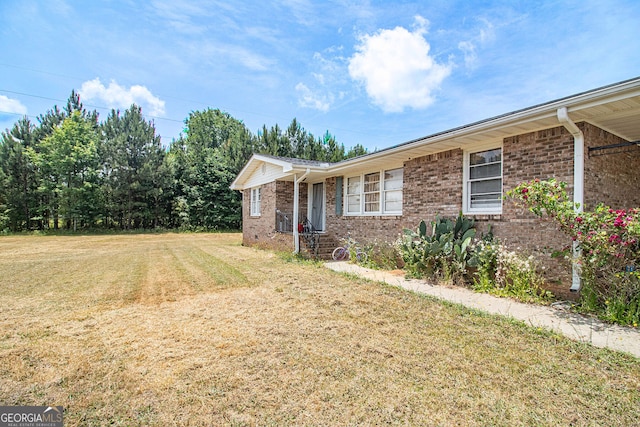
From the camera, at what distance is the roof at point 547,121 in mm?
4344

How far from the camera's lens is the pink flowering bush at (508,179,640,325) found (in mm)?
4105

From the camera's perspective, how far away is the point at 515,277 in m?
5.39

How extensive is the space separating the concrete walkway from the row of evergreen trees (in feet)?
74.2

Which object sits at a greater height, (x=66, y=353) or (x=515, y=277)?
(x=515, y=277)

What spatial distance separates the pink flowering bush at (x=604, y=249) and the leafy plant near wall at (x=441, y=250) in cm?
161

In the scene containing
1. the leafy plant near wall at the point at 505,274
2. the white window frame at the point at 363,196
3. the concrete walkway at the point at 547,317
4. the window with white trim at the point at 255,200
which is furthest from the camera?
the window with white trim at the point at 255,200

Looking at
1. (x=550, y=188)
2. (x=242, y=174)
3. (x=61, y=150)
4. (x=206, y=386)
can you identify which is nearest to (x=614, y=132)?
(x=550, y=188)

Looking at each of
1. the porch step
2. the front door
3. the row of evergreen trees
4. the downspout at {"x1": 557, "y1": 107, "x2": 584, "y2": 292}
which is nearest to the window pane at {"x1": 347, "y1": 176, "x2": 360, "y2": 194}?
the porch step

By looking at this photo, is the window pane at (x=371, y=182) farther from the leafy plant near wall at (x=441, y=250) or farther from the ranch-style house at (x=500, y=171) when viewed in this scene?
the leafy plant near wall at (x=441, y=250)

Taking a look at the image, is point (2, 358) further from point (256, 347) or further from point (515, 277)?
point (515, 277)

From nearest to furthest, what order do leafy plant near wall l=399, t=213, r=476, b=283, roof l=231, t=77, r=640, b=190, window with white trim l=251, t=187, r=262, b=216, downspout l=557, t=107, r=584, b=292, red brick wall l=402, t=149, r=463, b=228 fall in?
roof l=231, t=77, r=640, b=190
downspout l=557, t=107, r=584, b=292
leafy plant near wall l=399, t=213, r=476, b=283
red brick wall l=402, t=149, r=463, b=228
window with white trim l=251, t=187, r=262, b=216

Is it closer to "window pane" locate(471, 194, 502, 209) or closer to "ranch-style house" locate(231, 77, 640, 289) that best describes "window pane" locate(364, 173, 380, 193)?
"ranch-style house" locate(231, 77, 640, 289)

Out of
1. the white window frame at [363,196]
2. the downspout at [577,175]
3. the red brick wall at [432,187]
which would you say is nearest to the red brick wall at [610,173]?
the downspout at [577,175]

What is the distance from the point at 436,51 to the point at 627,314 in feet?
42.7
